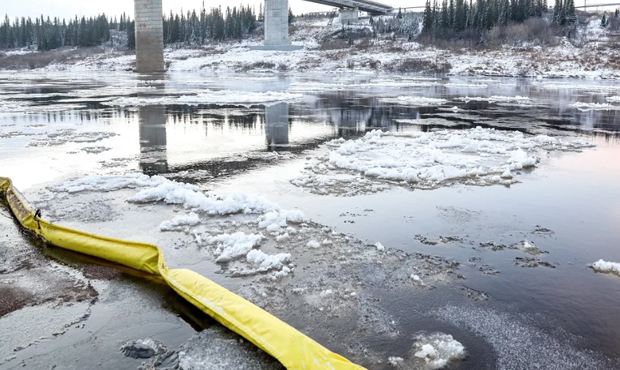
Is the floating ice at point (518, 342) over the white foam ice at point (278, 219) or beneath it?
beneath

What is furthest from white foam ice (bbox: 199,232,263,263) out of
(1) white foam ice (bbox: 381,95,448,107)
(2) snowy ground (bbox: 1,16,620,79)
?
(2) snowy ground (bbox: 1,16,620,79)

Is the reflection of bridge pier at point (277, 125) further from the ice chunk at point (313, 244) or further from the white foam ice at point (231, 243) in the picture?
the ice chunk at point (313, 244)

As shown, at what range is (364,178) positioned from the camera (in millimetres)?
9977

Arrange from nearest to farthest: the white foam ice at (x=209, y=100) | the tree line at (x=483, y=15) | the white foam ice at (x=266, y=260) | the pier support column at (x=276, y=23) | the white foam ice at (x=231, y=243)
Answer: the white foam ice at (x=266, y=260), the white foam ice at (x=231, y=243), the white foam ice at (x=209, y=100), the pier support column at (x=276, y=23), the tree line at (x=483, y=15)

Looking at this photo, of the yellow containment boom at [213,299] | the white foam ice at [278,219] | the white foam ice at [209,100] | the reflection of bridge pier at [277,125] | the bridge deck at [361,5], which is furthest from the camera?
the bridge deck at [361,5]

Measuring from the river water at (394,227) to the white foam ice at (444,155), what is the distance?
0.40 metres

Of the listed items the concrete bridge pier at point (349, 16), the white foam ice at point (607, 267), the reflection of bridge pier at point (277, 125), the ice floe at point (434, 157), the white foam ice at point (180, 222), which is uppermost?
the concrete bridge pier at point (349, 16)

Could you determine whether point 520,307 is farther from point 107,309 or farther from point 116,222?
point 116,222

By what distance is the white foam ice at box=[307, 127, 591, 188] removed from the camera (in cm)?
1009

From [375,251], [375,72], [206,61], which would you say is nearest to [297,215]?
[375,251]

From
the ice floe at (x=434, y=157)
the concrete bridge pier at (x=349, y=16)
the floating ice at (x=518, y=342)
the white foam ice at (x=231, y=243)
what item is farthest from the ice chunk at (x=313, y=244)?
the concrete bridge pier at (x=349, y=16)

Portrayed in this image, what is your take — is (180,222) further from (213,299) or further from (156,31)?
(156,31)

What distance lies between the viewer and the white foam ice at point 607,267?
5777mm

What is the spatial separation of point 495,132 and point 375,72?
49663 mm
